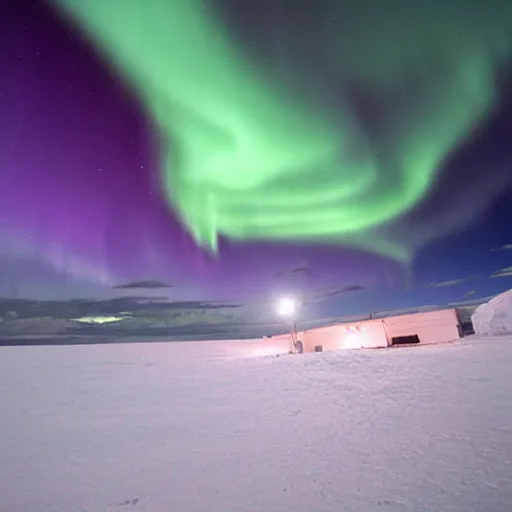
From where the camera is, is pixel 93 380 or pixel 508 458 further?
pixel 93 380

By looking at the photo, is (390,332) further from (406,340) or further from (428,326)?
(428,326)

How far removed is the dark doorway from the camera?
1953 centimetres

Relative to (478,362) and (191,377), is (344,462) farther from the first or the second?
(191,377)

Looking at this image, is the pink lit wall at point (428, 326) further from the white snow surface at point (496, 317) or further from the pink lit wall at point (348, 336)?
the white snow surface at point (496, 317)

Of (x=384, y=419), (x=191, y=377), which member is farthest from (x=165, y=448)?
(x=191, y=377)

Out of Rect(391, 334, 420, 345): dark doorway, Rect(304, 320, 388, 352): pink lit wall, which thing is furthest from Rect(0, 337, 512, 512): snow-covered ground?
Rect(304, 320, 388, 352): pink lit wall

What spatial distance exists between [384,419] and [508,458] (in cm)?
183

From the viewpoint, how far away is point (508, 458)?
3553 millimetres

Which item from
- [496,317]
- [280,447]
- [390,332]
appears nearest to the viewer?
[280,447]

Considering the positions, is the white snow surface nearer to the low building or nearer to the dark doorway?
the low building

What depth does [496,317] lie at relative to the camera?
16.7 meters

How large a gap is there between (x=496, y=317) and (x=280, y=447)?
17263 millimetres

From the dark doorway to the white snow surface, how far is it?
10.5 ft

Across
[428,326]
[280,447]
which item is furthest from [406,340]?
[280,447]
